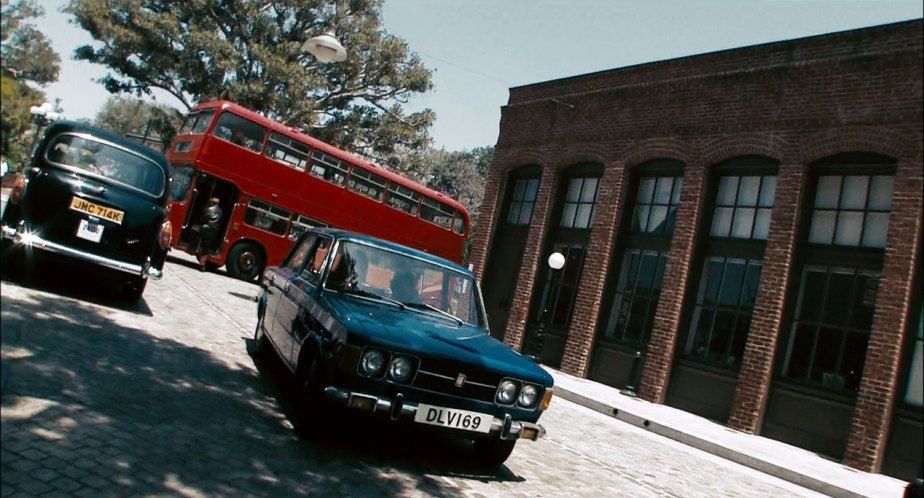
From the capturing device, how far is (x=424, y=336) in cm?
456

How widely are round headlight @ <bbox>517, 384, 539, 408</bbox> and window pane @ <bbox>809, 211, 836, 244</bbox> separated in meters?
8.76

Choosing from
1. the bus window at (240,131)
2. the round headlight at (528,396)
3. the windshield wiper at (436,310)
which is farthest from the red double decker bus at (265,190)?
the round headlight at (528,396)

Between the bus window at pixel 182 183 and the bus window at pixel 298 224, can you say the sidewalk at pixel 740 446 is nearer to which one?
the bus window at pixel 298 224

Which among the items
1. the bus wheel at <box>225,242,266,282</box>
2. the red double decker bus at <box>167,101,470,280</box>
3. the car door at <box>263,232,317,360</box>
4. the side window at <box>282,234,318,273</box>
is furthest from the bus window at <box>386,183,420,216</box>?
the side window at <box>282,234,318,273</box>

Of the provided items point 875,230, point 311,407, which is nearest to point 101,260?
point 311,407

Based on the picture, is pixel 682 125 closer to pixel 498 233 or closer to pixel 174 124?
pixel 498 233

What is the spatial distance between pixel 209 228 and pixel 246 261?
156 centimetres

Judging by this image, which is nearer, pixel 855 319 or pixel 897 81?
pixel 897 81

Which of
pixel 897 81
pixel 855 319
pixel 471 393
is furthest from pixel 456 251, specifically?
pixel 897 81

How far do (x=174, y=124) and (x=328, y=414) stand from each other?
25.7 meters

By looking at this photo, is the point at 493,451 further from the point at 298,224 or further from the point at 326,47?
the point at 298,224

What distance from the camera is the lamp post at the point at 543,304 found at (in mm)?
14109

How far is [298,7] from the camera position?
24.7 metres

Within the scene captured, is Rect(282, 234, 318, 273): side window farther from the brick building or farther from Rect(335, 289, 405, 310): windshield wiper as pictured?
the brick building
